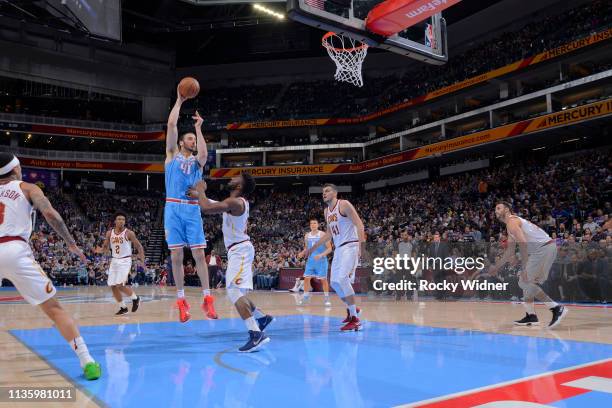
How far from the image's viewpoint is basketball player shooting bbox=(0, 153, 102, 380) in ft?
12.8

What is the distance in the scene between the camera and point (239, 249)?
18.8 feet

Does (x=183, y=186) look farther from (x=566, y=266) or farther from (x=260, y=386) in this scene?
(x=566, y=266)

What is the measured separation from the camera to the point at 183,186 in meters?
6.55

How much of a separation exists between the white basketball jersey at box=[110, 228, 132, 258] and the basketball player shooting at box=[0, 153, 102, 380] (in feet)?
20.0

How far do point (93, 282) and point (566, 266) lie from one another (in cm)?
2197

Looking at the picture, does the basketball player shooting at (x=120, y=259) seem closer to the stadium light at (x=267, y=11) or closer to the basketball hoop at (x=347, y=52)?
the basketball hoop at (x=347, y=52)

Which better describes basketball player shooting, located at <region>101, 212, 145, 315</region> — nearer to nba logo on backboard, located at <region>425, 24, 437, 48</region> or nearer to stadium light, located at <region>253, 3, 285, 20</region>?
nba logo on backboard, located at <region>425, 24, 437, 48</region>

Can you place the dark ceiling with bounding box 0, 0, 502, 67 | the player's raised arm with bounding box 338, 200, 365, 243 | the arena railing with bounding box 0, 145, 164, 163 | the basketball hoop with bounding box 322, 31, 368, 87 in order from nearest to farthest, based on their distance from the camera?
the player's raised arm with bounding box 338, 200, 365, 243
the basketball hoop with bounding box 322, 31, 368, 87
the dark ceiling with bounding box 0, 0, 502, 67
the arena railing with bounding box 0, 145, 164, 163

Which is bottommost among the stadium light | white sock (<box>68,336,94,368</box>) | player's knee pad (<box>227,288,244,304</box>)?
white sock (<box>68,336,94,368</box>)

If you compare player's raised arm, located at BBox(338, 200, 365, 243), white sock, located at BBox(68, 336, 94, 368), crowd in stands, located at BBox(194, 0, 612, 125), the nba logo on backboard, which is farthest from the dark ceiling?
white sock, located at BBox(68, 336, 94, 368)

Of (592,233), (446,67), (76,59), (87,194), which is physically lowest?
(592,233)

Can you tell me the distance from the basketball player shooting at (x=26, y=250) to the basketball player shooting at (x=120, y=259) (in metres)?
5.65

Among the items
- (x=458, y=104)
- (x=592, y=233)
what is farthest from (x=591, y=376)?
(x=458, y=104)

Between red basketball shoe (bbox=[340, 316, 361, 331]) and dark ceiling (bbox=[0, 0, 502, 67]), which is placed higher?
dark ceiling (bbox=[0, 0, 502, 67])
